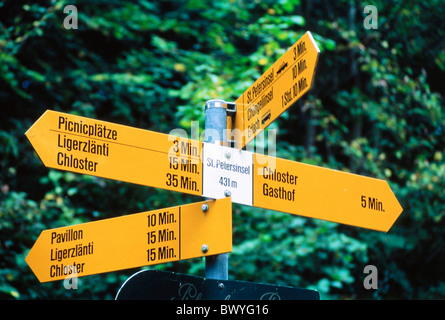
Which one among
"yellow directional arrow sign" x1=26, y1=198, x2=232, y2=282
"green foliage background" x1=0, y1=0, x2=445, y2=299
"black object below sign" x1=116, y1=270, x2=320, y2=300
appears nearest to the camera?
"black object below sign" x1=116, y1=270, x2=320, y2=300

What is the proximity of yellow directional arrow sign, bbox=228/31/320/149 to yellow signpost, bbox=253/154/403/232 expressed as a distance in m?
0.15

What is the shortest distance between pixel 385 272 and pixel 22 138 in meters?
4.48

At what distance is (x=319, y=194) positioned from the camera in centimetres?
258

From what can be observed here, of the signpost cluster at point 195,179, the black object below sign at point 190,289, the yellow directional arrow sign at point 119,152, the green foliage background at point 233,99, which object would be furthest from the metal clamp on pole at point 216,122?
the green foliage background at point 233,99

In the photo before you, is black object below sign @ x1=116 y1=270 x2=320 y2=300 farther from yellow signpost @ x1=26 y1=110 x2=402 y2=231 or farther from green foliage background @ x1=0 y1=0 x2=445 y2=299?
green foliage background @ x1=0 y1=0 x2=445 y2=299

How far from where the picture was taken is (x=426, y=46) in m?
7.34

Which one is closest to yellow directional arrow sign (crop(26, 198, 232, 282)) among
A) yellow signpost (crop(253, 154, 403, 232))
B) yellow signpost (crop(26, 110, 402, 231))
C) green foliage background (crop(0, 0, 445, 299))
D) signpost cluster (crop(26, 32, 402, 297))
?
signpost cluster (crop(26, 32, 402, 297))

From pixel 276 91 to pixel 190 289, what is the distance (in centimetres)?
93

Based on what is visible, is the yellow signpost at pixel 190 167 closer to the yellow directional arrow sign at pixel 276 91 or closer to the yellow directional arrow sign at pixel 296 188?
the yellow directional arrow sign at pixel 296 188

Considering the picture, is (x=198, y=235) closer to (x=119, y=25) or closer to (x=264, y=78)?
(x=264, y=78)

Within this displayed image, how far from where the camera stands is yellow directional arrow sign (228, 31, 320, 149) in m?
2.29

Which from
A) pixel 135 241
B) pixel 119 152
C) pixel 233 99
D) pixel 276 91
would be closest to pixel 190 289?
pixel 135 241

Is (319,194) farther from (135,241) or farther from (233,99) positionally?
(233,99)
